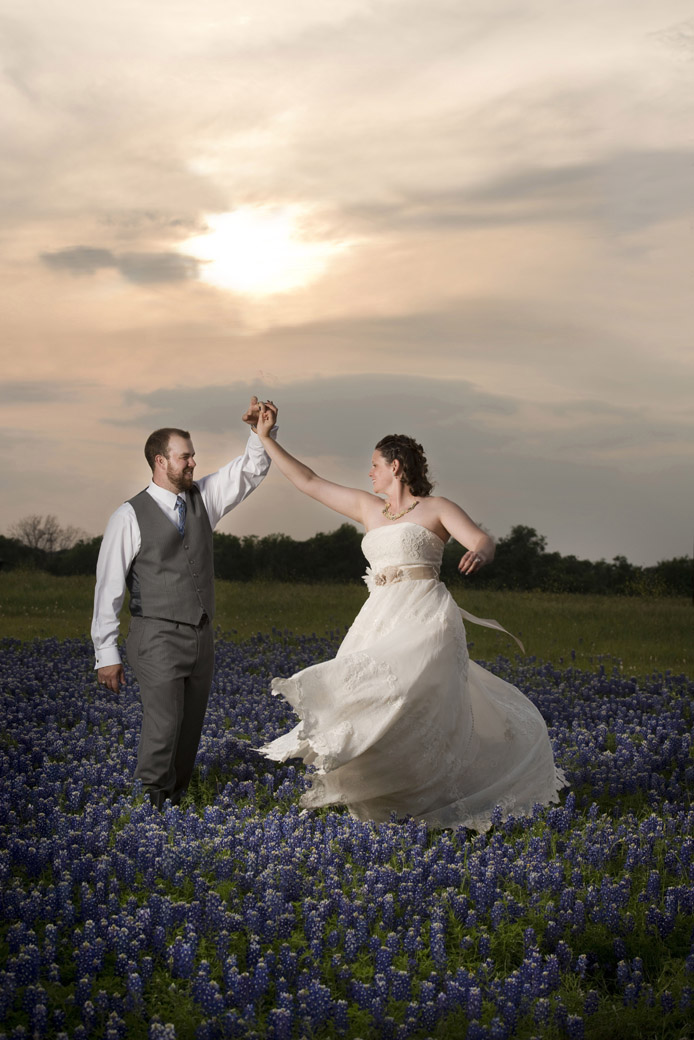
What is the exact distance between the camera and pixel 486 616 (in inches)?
868

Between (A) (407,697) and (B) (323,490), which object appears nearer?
(A) (407,697)

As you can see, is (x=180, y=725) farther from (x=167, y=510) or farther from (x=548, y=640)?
(x=548, y=640)

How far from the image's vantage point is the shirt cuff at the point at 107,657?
7.88 meters

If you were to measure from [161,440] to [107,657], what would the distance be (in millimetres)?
1752

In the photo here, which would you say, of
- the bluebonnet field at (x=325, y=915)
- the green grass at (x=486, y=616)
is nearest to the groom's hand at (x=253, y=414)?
the bluebonnet field at (x=325, y=915)

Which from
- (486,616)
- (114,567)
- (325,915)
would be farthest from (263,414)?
(486,616)

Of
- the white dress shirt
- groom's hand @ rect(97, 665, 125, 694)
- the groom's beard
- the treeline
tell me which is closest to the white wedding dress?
groom's hand @ rect(97, 665, 125, 694)

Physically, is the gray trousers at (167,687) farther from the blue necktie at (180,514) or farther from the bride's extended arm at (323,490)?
the bride's extended arm at (323,490)

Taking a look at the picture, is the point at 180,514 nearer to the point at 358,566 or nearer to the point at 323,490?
the point at 323,490

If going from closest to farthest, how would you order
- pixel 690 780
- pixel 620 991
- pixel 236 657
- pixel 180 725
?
pixel 620 991
pixel 180 725
pixel 690 780
pixel 236 657

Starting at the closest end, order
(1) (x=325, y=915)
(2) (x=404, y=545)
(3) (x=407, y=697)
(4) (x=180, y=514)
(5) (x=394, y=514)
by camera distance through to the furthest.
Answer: (1) (x=325, y=915)
(3) (x=407, y=697)
(4) (x=180, y=514)
(2) (x=404, y=545)
(5) (x=394, y=514)

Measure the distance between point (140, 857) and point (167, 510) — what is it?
8.60 ft

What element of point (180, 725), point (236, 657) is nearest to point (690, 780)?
point (180, 725)

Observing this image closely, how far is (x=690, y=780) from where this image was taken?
33.9 ft
